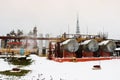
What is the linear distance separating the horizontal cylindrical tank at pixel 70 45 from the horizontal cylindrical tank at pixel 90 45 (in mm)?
1918

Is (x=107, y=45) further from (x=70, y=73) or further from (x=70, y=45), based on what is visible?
(x=70, y=73)

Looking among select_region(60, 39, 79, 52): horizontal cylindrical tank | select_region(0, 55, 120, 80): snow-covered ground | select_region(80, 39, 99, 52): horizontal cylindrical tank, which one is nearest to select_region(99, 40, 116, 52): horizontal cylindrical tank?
select_region(80, 39, 99, 52): horizontal cylindrical tank

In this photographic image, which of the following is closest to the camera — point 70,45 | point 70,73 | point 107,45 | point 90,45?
point 70,73

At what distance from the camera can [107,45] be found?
35406 millimetres

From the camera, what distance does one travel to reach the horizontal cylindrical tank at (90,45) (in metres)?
33.9

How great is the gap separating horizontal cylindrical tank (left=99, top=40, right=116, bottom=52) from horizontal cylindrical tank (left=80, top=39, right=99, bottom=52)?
1196 mm

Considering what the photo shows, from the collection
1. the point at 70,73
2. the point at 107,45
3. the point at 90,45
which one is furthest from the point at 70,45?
the point at 70,73

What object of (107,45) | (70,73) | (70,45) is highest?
(70,45)

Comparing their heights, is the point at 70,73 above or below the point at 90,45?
below

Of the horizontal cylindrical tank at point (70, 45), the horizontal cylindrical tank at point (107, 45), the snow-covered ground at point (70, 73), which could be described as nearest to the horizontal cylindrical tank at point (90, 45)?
the horizontal cylindrical tank at point (107, 45)

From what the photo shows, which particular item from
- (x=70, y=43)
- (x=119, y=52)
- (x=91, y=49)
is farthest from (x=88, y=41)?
(x=119, y=52)

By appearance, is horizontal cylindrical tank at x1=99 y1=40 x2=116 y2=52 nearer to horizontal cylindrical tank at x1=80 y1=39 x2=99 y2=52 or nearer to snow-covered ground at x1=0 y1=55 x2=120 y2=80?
horizontal cylindrical tank at x1=80 y1=39 x2=99 y2=52

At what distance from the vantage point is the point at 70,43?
1259 inches

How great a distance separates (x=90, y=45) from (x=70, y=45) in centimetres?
364
